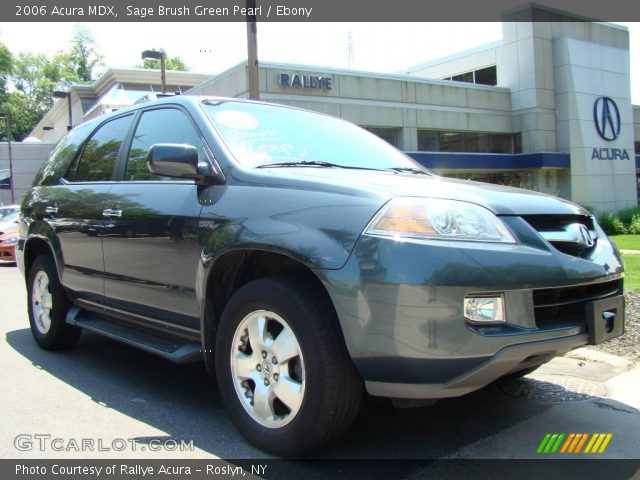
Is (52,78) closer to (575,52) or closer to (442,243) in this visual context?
(575,52)

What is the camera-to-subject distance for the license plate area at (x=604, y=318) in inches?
108

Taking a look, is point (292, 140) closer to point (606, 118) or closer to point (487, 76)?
point (487, 76)

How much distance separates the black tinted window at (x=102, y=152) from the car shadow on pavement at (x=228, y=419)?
1.50 m

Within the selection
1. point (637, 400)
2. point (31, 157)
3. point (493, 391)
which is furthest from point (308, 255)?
point (31, 157)

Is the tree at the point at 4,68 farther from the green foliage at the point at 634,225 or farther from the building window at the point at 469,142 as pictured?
the green foliage at the point at 634,225

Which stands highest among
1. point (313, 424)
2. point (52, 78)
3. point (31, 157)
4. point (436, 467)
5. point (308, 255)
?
point (52, 78)

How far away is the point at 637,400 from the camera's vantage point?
3.74 meters

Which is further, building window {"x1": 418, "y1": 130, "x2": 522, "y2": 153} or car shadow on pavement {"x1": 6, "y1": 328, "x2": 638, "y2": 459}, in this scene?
building window {"x1": 418, "y1": 130, "x2": 522, "y2": 153}

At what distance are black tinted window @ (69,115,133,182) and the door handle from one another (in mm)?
336

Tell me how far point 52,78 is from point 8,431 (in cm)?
7478

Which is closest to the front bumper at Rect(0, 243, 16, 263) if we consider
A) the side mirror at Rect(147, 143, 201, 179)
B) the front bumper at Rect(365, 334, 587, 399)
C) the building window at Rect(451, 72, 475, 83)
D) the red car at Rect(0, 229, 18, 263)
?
the red car at Rect(0, 229, 18, 263)

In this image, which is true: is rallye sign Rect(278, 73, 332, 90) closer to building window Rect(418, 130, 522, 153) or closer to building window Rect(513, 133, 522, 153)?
building window Rect(418, 130, 522, 153)

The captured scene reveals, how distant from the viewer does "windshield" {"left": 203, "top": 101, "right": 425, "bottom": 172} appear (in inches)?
137

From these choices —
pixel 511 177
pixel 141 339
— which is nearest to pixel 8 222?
pixel 141 339
